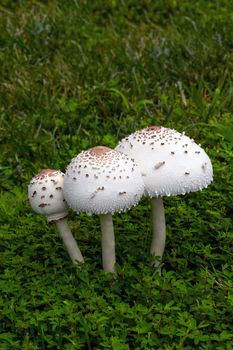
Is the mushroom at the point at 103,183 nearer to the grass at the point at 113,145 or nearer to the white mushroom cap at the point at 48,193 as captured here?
the white mushroom cap at the point at 48,193

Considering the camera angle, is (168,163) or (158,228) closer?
(168,163)

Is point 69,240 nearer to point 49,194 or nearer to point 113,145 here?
point 49,194

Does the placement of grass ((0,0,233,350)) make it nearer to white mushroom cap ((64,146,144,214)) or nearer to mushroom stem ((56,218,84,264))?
mushroom stem ((56,218,84,264))

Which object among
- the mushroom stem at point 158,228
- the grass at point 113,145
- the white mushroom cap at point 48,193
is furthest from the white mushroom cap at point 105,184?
the grass at point 113,145

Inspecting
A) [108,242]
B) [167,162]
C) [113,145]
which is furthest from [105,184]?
[113,145]

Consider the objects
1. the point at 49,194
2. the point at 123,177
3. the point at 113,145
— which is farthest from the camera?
the point at 113,145

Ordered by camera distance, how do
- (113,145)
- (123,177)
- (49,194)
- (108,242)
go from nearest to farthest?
(123,177) < (49,194) < (108,242) < (113,145)

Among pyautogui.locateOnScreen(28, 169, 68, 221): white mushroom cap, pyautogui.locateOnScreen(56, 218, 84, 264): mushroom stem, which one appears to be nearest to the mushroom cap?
pyautogui.locateOnScreen(28, 169, 68, 221): white mushroom cap
